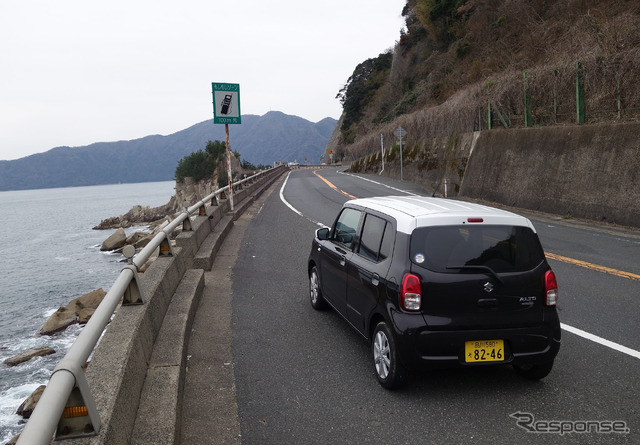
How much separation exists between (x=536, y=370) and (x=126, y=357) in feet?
11.6

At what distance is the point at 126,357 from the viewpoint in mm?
3621

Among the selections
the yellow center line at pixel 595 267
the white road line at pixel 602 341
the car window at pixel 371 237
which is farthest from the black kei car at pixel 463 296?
the yellow center line at pixel 595 267

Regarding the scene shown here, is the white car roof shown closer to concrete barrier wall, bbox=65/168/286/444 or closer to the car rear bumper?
the car rear bumper

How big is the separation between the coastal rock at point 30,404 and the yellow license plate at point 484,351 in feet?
25.1

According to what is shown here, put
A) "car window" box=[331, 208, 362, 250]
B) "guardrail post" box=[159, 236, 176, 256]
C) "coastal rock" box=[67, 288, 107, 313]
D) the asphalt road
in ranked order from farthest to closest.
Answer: "coastal rock" box=[67, 288, 107, 313] < "guardrail post" box=[159, 236, 176, 256] < "car window" box=[331, 208, 362, 250] < the asphalt road

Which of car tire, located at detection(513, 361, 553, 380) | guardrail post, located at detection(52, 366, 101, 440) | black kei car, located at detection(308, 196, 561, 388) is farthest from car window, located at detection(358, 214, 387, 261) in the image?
guardrail post, located at detection(52, 366, 101, 440)

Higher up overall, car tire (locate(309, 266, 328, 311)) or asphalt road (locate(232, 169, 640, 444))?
car tire (locate(309, 266, 328, 311))

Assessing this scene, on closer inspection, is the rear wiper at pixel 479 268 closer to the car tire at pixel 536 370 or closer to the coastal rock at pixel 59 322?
the car tire at pixel 536 370

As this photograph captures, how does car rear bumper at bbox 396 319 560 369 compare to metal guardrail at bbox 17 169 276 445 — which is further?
car rear bumper at bbox 396 319 560 369

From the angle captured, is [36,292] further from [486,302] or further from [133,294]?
[486,302]

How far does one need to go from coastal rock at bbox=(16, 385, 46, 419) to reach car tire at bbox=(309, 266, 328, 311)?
5.24 meters

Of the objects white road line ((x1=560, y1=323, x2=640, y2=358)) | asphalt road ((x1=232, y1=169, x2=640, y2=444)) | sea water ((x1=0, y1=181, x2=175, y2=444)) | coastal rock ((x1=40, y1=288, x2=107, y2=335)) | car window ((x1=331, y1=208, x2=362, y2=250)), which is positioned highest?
car window ((x1=331, y1=208, x2=362, y2=250))

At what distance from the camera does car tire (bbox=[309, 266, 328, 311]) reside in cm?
677

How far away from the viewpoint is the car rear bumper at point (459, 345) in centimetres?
416
